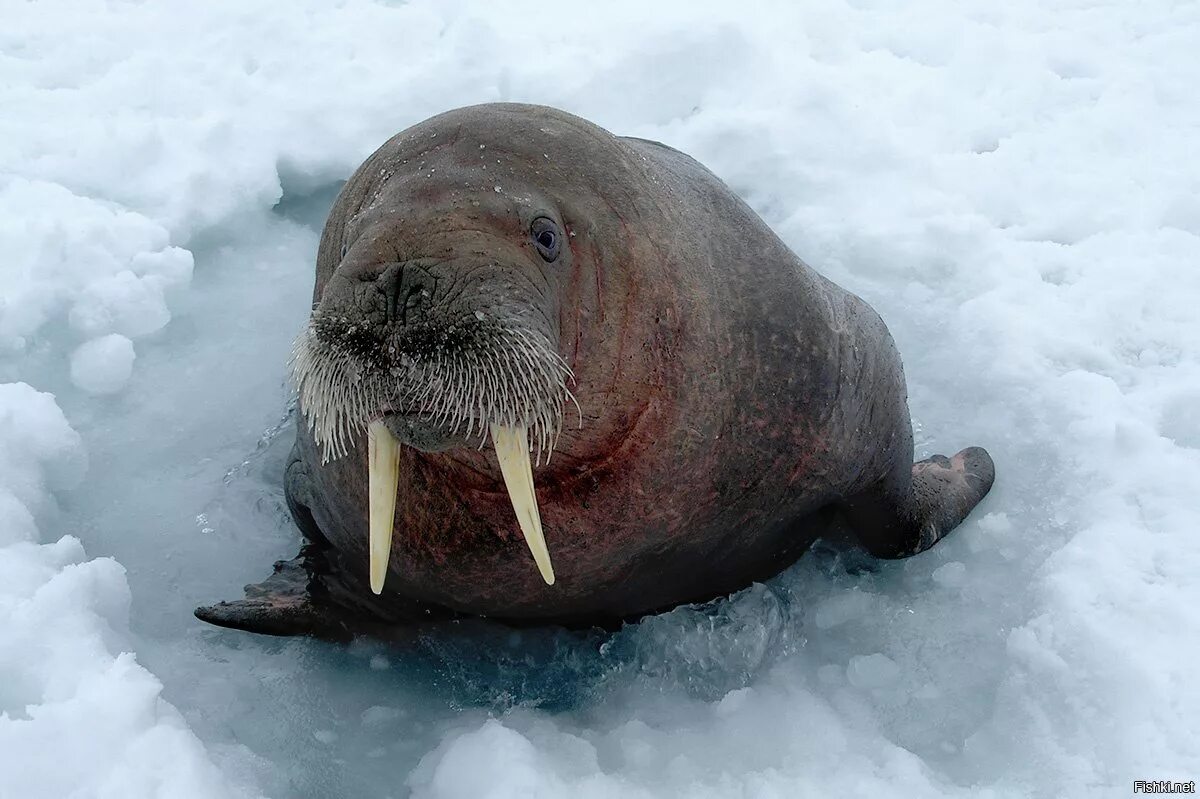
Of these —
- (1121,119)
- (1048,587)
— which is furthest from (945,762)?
(1121,119)

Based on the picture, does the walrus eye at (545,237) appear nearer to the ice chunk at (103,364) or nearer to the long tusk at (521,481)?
the long tusk at (521,481)

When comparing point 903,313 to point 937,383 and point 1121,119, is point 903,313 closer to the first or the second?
point 937,383

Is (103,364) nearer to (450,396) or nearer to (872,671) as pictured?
(450,396)

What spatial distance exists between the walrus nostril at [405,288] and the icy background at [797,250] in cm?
165

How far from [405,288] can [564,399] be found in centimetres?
74

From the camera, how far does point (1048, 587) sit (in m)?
4.98

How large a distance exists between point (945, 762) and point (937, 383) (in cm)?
254

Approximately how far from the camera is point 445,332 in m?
3.53

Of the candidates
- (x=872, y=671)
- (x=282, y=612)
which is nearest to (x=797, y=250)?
(x=872, y=671)

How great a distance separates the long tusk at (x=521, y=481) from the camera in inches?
145

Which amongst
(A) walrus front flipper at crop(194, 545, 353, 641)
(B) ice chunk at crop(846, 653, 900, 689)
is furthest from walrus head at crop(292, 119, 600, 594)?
(B) ice chunk at crop(846, 653, 900, 689)

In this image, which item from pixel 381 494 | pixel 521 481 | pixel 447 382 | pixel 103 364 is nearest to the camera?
pixel 447 382

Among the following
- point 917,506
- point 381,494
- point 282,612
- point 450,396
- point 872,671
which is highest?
point 450,396

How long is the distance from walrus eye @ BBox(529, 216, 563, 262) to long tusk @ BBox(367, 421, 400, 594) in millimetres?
747
